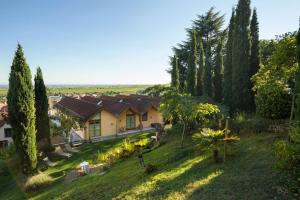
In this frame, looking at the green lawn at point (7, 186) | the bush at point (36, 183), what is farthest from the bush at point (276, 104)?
the green lawn at point (7, 186)

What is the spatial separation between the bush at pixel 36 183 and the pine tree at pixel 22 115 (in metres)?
1.74

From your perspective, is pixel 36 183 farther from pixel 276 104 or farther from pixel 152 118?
pixel 152 118

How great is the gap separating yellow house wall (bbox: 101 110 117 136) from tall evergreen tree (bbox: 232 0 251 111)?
54.4 feet

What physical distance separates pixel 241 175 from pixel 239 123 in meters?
5.89

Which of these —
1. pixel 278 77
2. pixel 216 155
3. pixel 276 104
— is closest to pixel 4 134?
pixel 216 155

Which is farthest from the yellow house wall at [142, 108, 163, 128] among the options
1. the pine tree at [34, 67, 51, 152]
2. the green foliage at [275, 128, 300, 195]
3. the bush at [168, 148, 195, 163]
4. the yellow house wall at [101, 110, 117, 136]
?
the green foliage at [275, 128, 300, 195]

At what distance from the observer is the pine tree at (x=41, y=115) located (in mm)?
22484

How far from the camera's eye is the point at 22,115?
16578 millimetres

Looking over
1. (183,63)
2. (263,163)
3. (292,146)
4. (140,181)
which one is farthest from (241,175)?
(183,63)

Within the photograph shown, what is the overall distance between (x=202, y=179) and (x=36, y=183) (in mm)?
12141

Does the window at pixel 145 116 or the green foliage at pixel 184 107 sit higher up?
the green foliage at pixel 184 107

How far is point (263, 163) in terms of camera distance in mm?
8258

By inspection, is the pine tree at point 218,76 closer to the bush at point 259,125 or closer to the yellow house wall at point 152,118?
the yellow house wall at point 152,118

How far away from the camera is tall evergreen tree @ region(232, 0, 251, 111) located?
17938 millimetres
